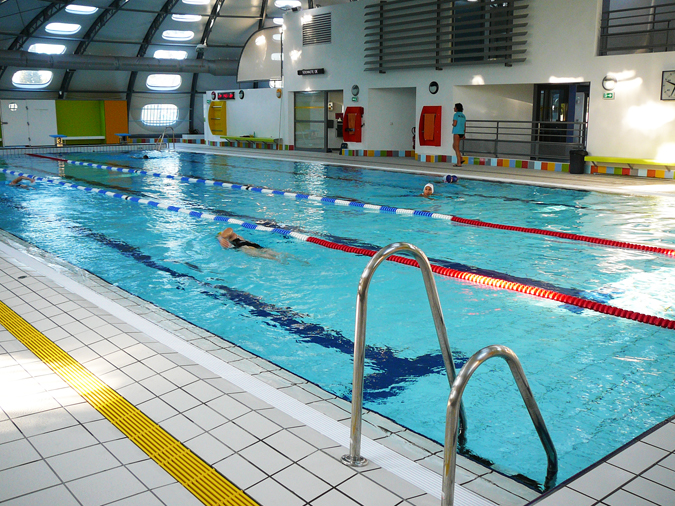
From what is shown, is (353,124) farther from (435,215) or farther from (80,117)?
(80,117)

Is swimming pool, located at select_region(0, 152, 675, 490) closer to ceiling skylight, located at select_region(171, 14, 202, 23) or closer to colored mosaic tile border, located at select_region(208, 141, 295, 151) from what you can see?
colored mosaic tile border, located at select_region(208, 141, 295, 151)

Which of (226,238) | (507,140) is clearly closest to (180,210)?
(226,238)

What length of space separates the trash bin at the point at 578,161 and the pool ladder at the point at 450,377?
12.4 metres

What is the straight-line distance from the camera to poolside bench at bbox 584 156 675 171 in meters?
12.2

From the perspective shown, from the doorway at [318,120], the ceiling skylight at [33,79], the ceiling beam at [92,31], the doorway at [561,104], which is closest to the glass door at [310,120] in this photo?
the doorway at [318,120]

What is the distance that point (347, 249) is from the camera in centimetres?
702

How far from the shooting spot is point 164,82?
95.6ft

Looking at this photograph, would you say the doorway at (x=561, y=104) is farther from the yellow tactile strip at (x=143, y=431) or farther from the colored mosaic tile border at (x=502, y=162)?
the yellow tactile strip at (x=143, y=431)

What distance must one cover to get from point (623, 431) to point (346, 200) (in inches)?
308

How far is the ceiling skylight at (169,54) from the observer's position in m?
27.4

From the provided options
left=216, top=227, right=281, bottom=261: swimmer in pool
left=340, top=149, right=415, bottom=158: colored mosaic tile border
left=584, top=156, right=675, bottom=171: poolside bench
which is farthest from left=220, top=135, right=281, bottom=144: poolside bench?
left=216, top=227, right=281, bottom=261: swimmer in pool

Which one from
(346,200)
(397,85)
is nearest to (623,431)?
(346,200)

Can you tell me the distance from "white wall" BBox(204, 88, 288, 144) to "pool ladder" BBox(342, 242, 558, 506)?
2019 centimetres

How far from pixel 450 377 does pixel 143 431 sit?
1367 mm
